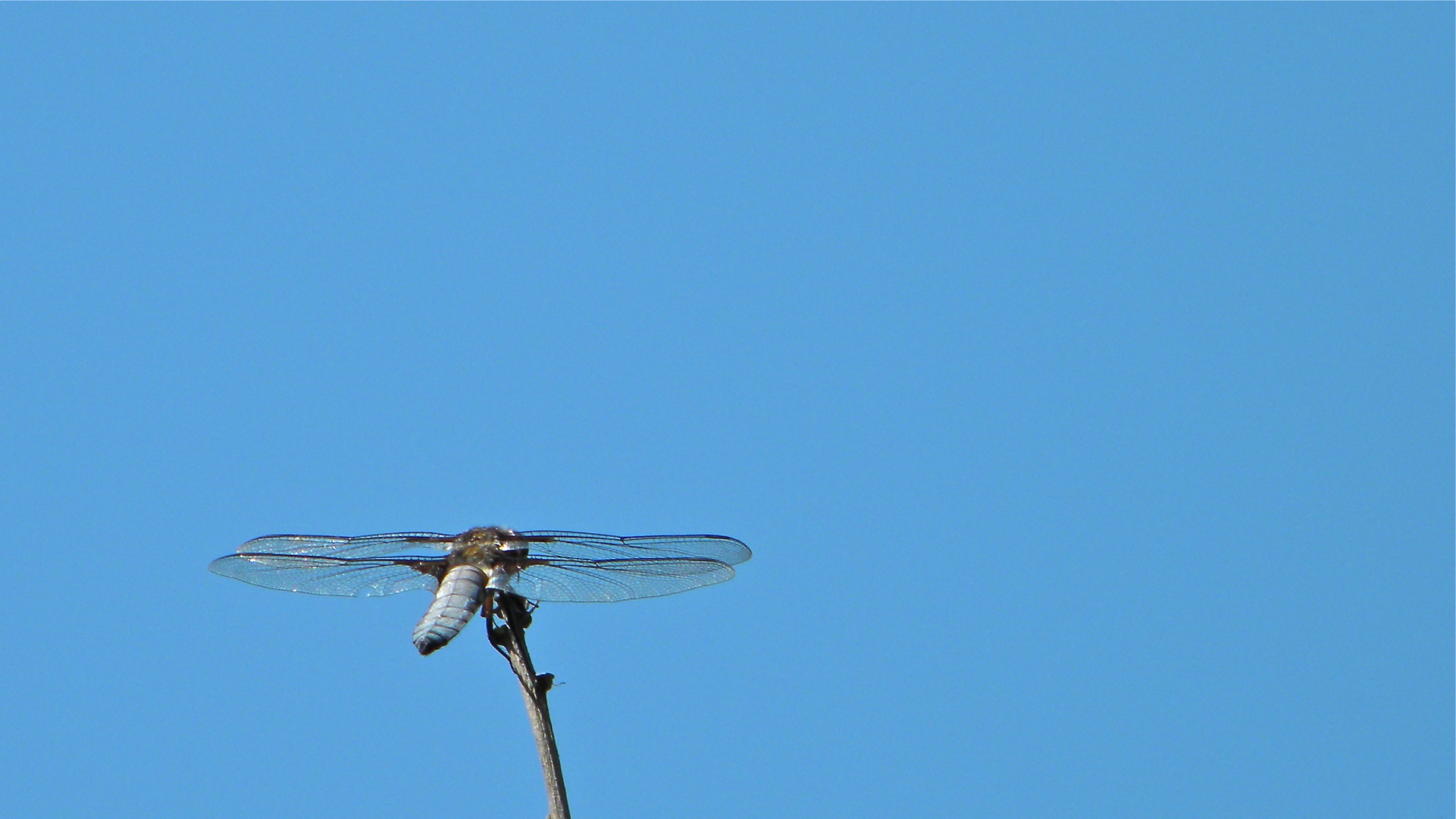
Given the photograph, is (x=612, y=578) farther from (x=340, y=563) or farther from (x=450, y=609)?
(x=340, y=563)

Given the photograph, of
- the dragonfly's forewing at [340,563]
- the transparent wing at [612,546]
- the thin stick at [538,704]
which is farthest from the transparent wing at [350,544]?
the thin stick at [538,704]

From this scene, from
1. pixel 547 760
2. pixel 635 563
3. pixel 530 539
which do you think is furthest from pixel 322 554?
pixel 547 760

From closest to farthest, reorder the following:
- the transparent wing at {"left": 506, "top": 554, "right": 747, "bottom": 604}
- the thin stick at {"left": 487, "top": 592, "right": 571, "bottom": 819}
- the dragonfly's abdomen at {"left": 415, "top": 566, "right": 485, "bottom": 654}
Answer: the thin stick at {"left": 487, "top": 592, "right": 571, "bottom": 819}
the dragonfly's abdomen at {"left": 415, "top": 566, "right": 485, "bottom": 654}
the transparent wing at {"left": 506, "top": 554, "right": 747, "bottom": 604}

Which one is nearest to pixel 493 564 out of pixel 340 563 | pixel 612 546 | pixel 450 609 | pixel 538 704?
pixel 450 609

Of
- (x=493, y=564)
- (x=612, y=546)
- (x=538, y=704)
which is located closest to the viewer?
(x=538, y=704)

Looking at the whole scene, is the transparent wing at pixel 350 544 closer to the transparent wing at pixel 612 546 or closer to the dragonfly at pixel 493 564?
the dragonfly at pixel 493 564

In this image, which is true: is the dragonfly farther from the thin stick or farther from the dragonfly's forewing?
the thin stick

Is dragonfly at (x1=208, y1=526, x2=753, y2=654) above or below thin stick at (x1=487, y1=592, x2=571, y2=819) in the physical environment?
above

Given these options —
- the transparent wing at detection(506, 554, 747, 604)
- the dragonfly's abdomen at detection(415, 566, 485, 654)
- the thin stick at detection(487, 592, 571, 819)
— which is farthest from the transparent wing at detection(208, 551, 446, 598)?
the thin stick at detection(487, 592, 571, 819)

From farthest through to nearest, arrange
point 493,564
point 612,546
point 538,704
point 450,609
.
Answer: point 612,546 < point 493,564 < point 450,609 < point 538,704
